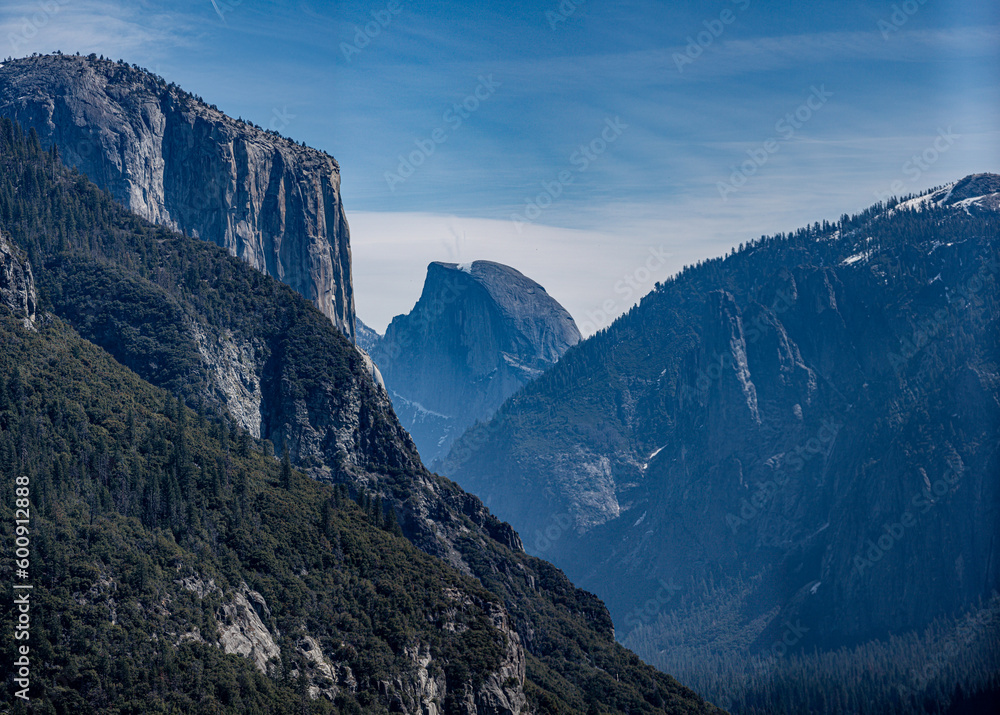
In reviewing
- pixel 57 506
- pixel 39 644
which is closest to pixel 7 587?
pixel 39 644

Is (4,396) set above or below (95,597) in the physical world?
above

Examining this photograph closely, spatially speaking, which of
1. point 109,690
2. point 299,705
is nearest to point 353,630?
point 299,705

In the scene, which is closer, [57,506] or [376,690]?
[57,506]

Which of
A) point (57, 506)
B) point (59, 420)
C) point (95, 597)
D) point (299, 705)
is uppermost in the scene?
point (59, 420)

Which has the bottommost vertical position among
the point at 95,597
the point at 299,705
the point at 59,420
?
the point at 299,705

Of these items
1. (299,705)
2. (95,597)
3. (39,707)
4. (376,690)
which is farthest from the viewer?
(376,690)

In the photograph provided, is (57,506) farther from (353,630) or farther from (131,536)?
(353,630)

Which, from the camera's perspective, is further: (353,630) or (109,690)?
(353,630)

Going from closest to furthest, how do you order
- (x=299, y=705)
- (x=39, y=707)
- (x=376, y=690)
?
1. (x=39, y=707)
2. (x=299, y=705)
3. (x=376, y=690)

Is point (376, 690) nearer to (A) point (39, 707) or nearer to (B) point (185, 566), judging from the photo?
(B) point (185, 566)
